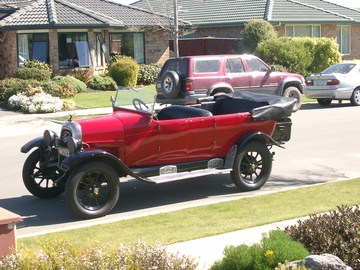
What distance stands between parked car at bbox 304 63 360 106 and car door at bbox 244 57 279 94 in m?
1.98

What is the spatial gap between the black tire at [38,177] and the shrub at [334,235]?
4.40 metres

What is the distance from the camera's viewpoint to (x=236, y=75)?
20.9 meters

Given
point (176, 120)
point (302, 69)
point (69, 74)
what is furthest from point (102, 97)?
point (176, 120)

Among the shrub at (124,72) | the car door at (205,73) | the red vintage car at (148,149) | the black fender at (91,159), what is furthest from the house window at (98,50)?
the black fender at (91,159)

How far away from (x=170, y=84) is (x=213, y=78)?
4.56 ft

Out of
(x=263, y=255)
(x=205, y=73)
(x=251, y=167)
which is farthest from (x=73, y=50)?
(x=263, y=255)

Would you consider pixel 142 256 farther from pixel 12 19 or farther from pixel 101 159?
pixel 12 19

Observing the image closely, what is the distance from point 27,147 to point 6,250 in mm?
4478

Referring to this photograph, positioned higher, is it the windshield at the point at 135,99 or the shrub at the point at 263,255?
the windshield at the point at 135,99

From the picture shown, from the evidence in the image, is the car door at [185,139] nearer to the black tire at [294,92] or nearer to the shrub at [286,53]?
the black tire at [294,92]

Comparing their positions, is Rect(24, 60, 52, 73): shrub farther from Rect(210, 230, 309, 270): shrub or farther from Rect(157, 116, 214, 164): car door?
Rect(210, 230, 309, 270): shrub

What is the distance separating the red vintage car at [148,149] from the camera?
9.25m

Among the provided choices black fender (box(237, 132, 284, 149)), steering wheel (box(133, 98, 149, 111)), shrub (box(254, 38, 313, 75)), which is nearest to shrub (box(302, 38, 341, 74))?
shrub (box(254, 38, 313, 75))

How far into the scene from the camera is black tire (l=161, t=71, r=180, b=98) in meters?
20.0
